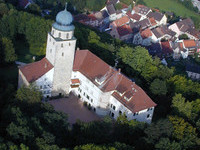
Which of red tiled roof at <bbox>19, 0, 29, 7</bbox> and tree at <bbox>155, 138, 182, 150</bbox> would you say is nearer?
tree at <bbox>155, 138, 182, 150</bbox>

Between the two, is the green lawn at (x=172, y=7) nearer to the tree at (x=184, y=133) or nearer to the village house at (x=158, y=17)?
the village house at (x=158, y=17)

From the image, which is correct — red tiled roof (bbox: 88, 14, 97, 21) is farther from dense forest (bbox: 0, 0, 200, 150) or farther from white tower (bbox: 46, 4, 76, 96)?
white tower (bbox: 46, 4, 76, 96)

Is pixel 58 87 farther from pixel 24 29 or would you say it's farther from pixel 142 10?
pixel 142 10

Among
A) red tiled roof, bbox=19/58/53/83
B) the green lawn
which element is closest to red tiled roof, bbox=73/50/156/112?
red tiled roof, bbox=19/58/53/83

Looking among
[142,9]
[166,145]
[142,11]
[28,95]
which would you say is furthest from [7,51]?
[142,9]

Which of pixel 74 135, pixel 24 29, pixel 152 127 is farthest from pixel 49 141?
Result: pixel 24 29

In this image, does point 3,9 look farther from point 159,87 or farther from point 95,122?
point 95,122
